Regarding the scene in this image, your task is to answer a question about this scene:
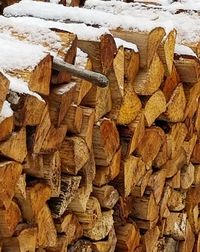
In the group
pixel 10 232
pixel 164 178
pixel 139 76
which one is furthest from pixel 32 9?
pixel 10 232

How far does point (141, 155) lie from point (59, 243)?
0.67 m

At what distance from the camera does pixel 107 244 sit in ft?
8.98

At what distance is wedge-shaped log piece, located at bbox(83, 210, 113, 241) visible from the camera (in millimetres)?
2615

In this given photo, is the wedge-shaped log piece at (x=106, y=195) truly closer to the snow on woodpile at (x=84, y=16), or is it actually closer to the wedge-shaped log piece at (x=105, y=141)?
the wedge-shaped log piece at (x=105, y=141)

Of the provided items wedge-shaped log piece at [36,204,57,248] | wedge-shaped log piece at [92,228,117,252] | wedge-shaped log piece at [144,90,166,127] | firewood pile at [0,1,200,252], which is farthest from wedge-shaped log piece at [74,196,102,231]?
wedge-shaped log piece at [144,90,166,127]

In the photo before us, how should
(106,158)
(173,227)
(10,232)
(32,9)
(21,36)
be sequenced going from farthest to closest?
(173,227) → (32,9) → (106,158) → (21,36) → (10,232)

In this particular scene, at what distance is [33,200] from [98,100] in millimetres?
543

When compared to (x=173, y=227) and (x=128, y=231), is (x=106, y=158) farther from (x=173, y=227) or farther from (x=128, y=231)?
(x=173, y=227)

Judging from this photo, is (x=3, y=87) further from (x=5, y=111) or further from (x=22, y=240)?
(x=22, y=240)

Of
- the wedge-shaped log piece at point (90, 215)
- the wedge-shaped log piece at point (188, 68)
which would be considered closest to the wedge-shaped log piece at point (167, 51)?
the wedge-shaped log piece at point (188, 68)

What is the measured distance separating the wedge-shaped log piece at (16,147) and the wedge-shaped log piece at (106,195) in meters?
0.69

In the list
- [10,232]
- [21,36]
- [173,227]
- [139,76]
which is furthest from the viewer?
[173,227]

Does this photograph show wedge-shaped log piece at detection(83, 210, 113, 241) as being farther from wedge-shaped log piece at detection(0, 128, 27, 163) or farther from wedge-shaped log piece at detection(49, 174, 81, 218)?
wedge-shaped log piece at detection(0, 128, 27, 163)

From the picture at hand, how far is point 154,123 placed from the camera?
300 centimetres
